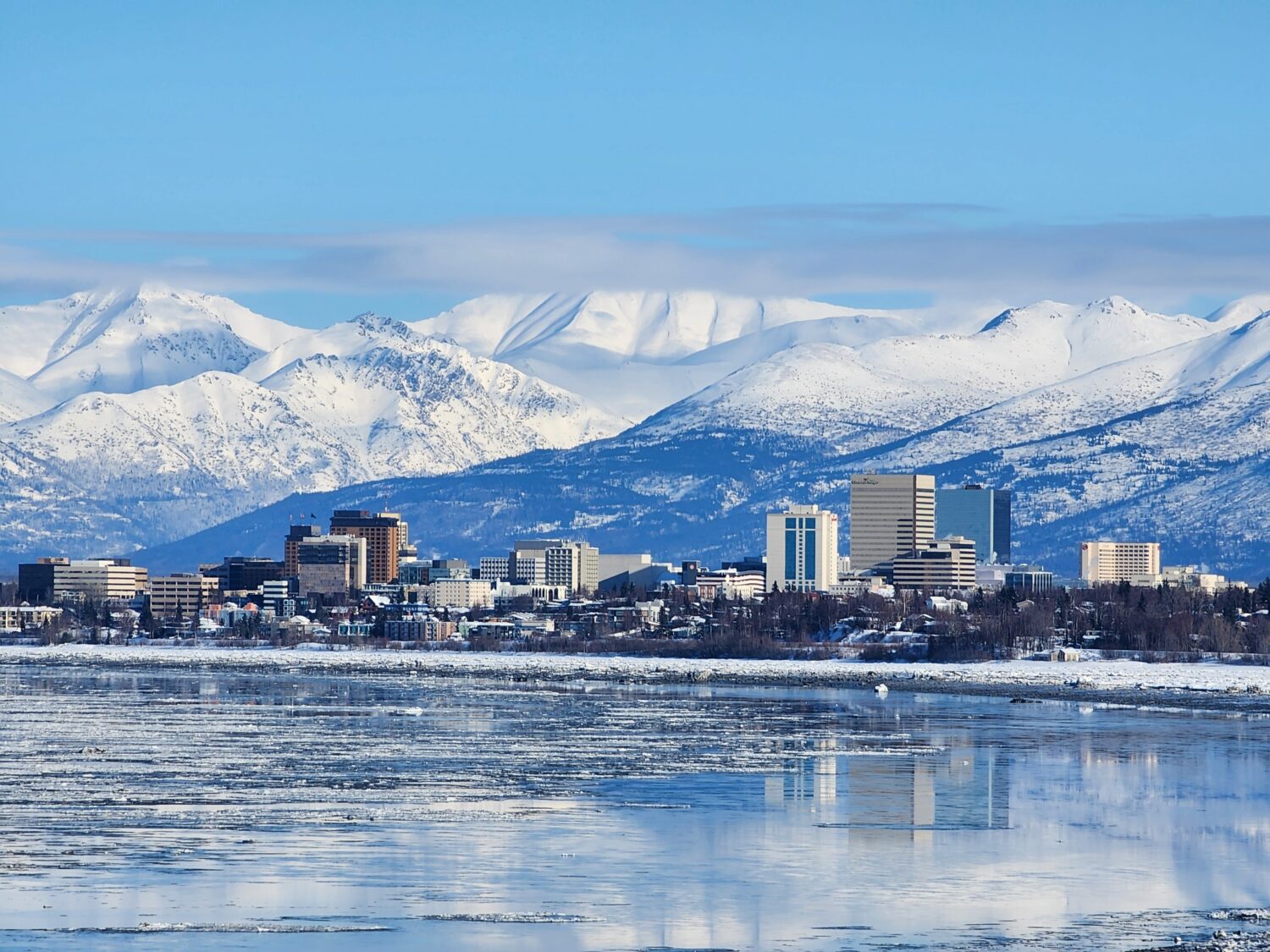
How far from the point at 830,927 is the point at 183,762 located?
1500 inches

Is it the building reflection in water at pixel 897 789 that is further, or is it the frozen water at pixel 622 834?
the building reflection in water at pixel 897 789

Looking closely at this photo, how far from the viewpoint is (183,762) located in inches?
3285

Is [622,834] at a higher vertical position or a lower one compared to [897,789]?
lower

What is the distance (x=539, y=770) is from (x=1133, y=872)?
28334 millimetres

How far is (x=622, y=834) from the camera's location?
6438cm

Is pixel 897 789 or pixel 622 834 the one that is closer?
pixel 622 834

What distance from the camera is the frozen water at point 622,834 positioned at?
50.3 m

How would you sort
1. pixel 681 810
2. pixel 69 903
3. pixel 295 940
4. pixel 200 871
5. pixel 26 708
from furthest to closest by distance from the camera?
pixel 26 708
pixel 681 810
pixel 200 871
pixel 69 903
pixel 295 940

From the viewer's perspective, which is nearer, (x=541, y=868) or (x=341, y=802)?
(x=541, y=868)

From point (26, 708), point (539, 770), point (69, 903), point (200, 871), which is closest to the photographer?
point (69, 903)

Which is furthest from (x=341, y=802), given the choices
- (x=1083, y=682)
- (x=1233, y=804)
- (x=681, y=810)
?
(x=1083, y=682)

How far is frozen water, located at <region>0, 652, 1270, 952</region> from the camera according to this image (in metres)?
50.3

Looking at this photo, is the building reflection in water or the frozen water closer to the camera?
the frozen water

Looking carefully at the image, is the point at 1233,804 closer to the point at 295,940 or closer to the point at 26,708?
the point at 295,940
